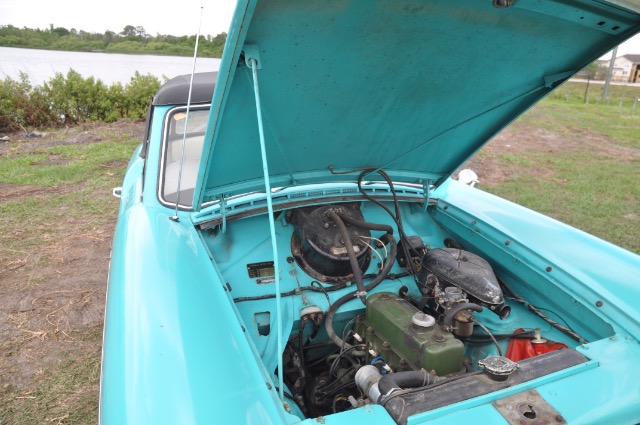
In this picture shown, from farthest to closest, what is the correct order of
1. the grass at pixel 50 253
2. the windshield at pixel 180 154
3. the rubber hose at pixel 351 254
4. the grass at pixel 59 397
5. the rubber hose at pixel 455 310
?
the windshield at pixel 180 154 < the grass at pixel 50 253 < the grass at pixel 59 397 < the rubber hose at pixel 351 254 < the rubber hose at pixel 455 310

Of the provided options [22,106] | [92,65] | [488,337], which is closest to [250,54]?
[488,337]

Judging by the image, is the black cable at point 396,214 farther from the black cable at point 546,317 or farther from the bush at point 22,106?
the bush at point 22,106

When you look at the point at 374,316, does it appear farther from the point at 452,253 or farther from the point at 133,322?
the point at 133,322

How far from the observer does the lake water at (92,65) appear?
1125 cm

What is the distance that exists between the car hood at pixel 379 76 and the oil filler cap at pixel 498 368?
1.09 metres

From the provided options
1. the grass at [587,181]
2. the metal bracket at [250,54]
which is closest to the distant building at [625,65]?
the grass at [587,181]

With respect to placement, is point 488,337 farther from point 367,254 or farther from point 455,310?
point 367,254

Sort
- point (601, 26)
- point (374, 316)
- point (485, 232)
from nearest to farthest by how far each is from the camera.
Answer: point (601, 26) < point (374, 316) < point (485, 232)

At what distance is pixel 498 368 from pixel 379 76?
111 centimetres

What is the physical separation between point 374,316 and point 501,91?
1119 mm

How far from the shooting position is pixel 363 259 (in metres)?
2.29

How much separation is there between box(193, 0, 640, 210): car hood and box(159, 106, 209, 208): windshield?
55 centimetres

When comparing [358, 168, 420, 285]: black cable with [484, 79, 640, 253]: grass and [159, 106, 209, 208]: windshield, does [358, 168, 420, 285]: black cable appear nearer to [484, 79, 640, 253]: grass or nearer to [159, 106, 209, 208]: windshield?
[159, 106, 209, 208]: windshield

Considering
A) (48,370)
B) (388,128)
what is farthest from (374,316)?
(48,370)
